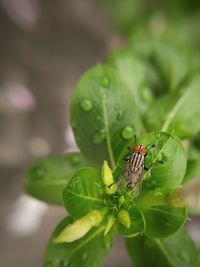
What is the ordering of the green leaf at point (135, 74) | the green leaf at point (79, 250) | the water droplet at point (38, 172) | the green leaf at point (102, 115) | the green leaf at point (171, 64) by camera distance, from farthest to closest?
1. the green leaf at point (171, 64)
2. the green leaf at point (135, 74)
3. the water droplet at point (38, 172)
4. the green leaf at point (102, 115)
5. the green leaf at point (79, 250)

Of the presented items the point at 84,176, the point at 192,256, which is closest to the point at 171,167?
the point at 84,176

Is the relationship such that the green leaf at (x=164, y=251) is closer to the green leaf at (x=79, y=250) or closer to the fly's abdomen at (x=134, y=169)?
the green leaf at (x=79, y=250)

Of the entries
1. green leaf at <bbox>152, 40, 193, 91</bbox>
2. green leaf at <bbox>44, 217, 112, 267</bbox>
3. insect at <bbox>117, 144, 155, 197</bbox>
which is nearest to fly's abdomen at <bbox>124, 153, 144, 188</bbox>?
insect at <bbox>117, 144, 155, 197</bbox>

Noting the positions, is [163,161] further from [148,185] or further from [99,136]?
[99,136]

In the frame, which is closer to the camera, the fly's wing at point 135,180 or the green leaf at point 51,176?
the fly's wing at point 135,180

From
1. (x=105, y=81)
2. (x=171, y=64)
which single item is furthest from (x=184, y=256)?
(x=171, y=64)

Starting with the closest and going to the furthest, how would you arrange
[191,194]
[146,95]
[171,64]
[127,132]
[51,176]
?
[191,194] → [127,132] → [51,176] → [146,95] → [171,64]

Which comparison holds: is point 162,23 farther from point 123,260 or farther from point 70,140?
point 123,260

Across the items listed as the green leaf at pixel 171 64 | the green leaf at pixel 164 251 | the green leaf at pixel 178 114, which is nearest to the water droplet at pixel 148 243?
the green leaf at pixel 164 251
